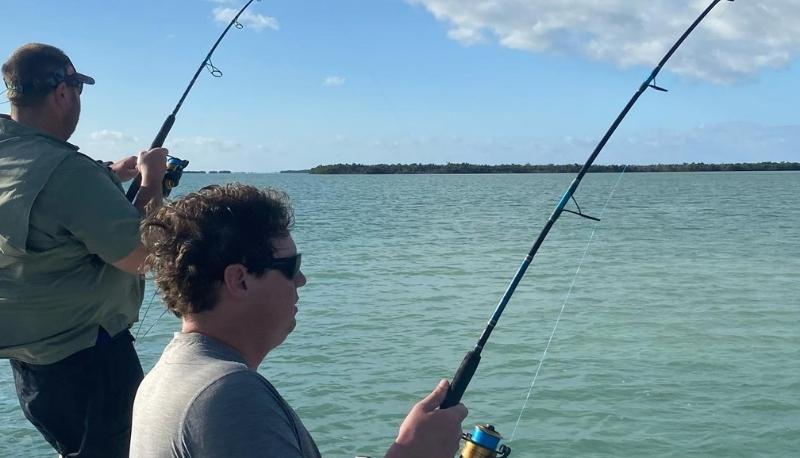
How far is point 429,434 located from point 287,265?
484 mm

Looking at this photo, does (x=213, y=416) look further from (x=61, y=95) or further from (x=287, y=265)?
(x=61, y=95)

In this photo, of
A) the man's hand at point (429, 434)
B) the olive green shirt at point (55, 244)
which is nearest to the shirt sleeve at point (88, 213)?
the olive green shirt at point (55, 244)

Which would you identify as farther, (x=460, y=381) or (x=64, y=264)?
(x=64, y=264)

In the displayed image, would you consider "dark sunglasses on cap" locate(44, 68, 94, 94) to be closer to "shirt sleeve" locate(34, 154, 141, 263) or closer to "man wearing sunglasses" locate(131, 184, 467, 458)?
"shirt sleeve" locate(34, 154, 141, 263)

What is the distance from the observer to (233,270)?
1791mm

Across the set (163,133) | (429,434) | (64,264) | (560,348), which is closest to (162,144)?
(163,133)

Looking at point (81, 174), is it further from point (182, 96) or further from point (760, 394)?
point (760, 394)

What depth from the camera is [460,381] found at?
2.44 metres

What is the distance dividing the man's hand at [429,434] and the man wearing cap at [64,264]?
133 centimetres

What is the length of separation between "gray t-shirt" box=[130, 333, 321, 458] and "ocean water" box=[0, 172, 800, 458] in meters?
0.64

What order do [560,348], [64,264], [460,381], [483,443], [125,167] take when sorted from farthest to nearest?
1. [560,348]
2. [125,167]
3. [64,264]
4. [460,381]
5. [483,443]

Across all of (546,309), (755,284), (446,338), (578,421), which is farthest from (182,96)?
(755,284)

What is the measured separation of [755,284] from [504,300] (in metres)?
12.4

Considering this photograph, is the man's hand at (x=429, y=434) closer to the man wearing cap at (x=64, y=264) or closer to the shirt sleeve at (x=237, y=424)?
the shirt sleeve at (x=237, y=424)
